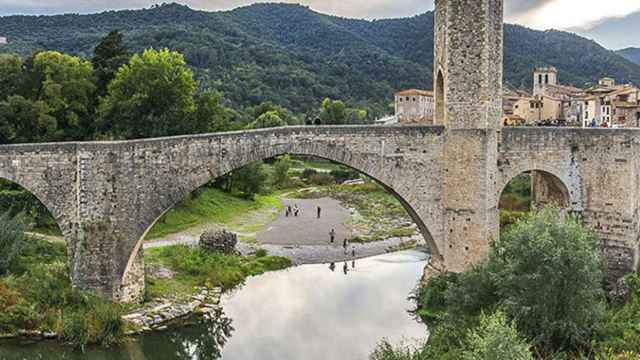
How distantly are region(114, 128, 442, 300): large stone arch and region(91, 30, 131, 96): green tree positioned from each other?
54.3 ft

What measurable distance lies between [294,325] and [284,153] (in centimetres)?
524

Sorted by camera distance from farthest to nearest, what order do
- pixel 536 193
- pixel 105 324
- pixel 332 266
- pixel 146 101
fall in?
pixel 146 101 → pixel 332 266 → pixel 536 193 → pixel 105 324

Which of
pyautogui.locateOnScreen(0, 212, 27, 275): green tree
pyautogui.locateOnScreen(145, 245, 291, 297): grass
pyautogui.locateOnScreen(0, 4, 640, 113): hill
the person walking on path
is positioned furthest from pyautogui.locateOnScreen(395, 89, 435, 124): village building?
pyautogui.locateOnScreen(0, 212, 27, 275): green tree

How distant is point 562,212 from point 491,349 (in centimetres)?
1315

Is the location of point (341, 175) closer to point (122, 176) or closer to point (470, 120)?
point (470, 120)

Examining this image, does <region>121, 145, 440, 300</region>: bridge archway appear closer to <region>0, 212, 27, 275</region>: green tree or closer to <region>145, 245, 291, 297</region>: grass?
<region>145, 245, 291, 297</region>: grass

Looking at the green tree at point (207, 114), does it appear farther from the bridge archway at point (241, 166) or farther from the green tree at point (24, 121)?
the bridge archway at point (241, 166)

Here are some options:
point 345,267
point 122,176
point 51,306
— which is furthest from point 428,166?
point 51,306

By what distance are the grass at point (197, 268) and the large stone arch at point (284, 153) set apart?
1.95 metres

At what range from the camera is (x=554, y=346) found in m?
13.3

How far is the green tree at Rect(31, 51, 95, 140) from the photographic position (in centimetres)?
2998

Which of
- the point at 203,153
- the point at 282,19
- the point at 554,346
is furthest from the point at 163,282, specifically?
the point at 282,19

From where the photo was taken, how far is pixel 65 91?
3058cm

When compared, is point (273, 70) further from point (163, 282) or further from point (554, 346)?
point (554, 346)
